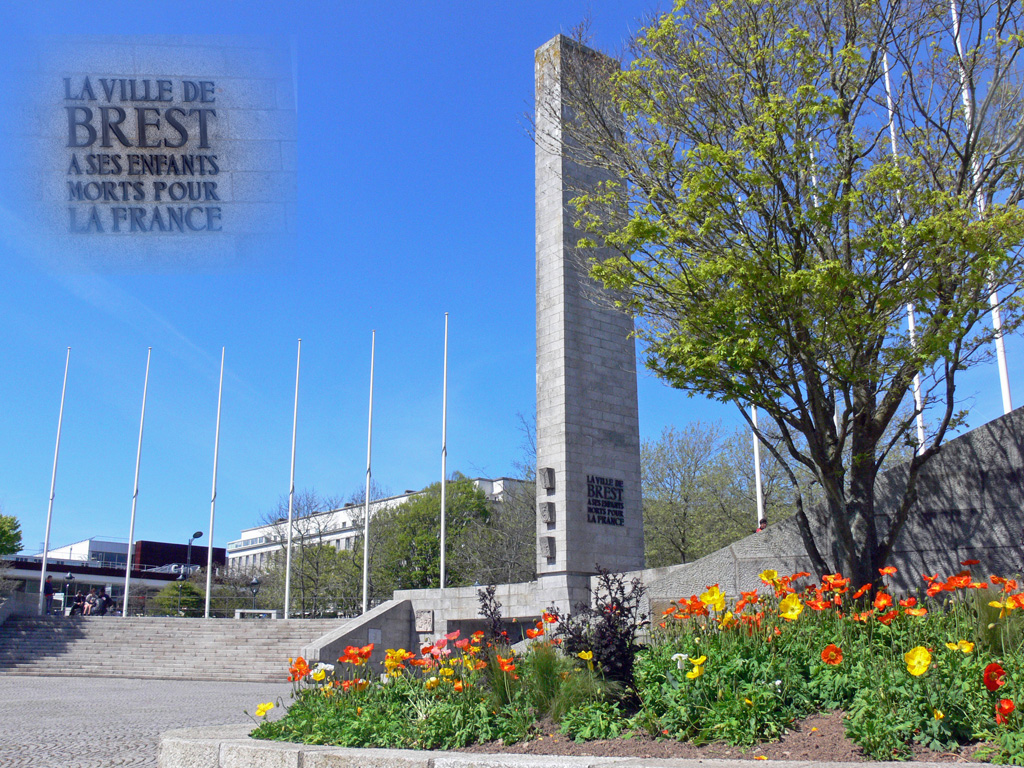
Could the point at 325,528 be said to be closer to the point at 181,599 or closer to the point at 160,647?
the point at 181,599

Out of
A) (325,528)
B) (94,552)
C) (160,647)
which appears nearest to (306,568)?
(325,528)

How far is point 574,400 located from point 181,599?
2724cm

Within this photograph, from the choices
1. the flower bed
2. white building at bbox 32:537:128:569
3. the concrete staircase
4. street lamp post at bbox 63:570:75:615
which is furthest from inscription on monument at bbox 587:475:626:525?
white building at bbox 32:537:128:569

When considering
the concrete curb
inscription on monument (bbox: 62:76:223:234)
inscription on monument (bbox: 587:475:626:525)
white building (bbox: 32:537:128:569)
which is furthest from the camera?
white building (bbox: 32:537:128:569)

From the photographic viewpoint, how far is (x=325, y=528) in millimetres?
49656

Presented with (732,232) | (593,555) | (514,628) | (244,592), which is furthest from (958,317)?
(244,592)

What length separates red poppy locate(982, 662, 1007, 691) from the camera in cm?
431

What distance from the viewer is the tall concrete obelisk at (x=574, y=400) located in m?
18.8

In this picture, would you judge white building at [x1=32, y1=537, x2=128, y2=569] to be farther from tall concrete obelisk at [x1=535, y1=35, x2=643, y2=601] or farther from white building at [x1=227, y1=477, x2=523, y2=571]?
tall concrete obelisk at [x1=535, y1=35, x2=643, y2=601]

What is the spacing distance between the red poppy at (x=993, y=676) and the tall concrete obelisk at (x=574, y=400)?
46.2ft

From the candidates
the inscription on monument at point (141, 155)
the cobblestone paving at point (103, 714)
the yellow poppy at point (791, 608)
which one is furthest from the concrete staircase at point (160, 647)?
the yellow poppy at point (791, 608)

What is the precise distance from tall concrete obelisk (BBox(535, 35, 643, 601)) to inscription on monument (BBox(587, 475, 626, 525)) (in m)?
0.02

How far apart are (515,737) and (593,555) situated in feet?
43.8

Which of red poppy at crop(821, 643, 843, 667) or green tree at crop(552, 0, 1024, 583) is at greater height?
green tree at crop(552, 0, 1024, 583)
